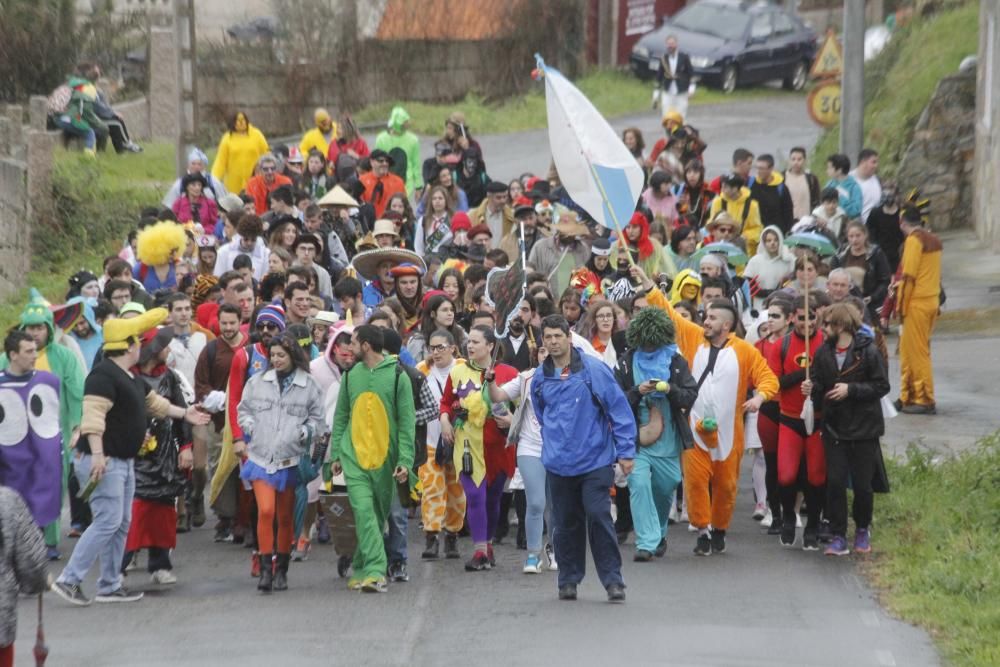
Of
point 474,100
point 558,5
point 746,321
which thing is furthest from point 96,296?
point 558,5

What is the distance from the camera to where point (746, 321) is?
16078mm

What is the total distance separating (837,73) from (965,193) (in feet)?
7.67

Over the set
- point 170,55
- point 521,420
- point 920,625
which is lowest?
point 920,625

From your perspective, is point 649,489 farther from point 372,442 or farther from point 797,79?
point 797,79

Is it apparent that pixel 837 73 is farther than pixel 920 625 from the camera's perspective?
Yes

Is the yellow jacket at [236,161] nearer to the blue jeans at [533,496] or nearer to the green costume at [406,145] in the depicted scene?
the green costume at [406,145]

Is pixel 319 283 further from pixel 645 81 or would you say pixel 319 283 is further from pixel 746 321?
pixel 645 81

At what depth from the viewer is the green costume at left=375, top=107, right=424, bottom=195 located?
23109mm

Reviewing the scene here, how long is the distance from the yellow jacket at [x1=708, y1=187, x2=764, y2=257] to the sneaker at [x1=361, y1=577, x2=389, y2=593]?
8732 millimetres

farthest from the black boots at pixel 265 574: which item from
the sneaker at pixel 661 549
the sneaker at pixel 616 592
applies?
the sneaker at pixel 661 549

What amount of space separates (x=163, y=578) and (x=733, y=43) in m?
26.5

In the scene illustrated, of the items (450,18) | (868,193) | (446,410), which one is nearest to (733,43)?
(450,18)

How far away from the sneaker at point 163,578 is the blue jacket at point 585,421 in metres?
2.57

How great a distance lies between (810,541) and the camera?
13.0m
